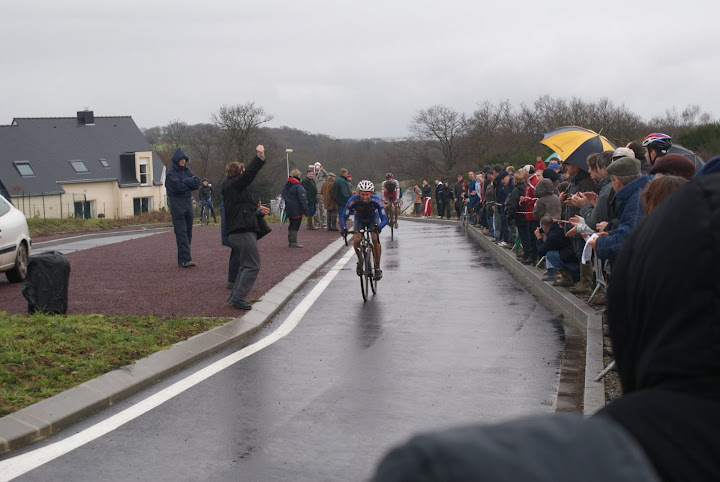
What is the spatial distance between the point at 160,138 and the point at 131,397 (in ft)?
347

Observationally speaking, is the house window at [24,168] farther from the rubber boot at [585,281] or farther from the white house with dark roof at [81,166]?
the rubber boot at [585,281]

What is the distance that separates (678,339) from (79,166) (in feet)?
247

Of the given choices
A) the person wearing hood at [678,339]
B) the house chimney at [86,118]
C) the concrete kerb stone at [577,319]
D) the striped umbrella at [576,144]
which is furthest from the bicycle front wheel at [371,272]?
the house chimney at [86,118]

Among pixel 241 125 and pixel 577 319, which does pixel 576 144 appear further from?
pixel 241 125

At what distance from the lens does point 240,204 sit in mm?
12492

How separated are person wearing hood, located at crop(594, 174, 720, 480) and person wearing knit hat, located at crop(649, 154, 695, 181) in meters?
5.89

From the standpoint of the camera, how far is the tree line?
65875 mm

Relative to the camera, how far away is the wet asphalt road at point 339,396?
5.84 m

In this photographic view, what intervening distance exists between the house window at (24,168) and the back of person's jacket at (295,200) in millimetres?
50622

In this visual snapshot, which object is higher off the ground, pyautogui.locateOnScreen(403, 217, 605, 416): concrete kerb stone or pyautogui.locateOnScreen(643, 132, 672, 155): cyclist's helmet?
pyautogui.locateOnScreen(643, 132, 672, 155): cyclist's helmet

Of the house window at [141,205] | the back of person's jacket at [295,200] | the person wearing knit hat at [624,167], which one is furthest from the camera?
the house window at [141,205]

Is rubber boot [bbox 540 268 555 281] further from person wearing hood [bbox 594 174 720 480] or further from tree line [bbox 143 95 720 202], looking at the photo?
tree line [bbox 143 95 720 202]

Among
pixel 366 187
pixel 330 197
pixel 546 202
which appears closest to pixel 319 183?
pixel 330 197

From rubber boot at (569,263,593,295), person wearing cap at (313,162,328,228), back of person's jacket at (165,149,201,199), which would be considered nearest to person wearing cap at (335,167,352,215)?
person wearing cap at (313,162,328,228)
